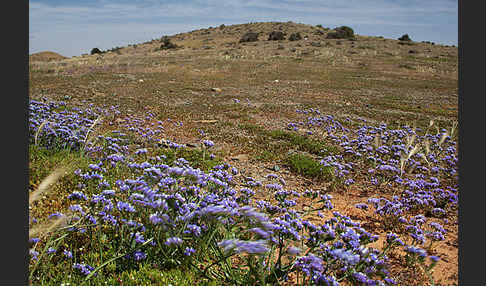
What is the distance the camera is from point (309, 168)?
660cm

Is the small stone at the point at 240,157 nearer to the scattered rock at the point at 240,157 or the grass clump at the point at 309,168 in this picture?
the scattered rock at the point at 240,157

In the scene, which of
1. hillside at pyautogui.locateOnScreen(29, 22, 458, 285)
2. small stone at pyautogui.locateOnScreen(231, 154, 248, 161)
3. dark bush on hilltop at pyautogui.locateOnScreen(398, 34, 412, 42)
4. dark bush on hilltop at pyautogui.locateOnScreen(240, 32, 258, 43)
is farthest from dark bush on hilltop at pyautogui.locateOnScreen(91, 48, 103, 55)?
dark bush on hilltop at pyautogui.locateOnScreen(398, 34, 412, 42)

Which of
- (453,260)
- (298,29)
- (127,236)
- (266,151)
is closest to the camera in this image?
(127,236)

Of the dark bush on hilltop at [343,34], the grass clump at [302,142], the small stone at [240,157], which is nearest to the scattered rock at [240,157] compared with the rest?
the small stone at [240,157]

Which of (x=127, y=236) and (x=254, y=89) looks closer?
(x=127, y=236)

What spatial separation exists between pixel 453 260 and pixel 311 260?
2.58 meters

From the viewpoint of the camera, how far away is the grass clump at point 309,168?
6.41 meters

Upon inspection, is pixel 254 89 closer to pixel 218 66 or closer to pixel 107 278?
pixel 218 66

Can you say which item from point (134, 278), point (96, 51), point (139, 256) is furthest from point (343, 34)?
point (134, 278)

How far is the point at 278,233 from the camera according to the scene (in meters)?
2.88

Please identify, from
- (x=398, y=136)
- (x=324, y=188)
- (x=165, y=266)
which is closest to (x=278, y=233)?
(x=165, y=266)

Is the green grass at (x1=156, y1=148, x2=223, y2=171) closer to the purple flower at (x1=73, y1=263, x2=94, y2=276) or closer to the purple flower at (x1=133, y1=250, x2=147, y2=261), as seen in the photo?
the purple flower at (x1=133, y1=250, x2=147, y2=261)

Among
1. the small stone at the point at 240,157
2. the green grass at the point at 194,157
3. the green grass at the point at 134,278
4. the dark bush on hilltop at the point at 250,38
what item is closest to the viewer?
the green grass at the point at 134,278

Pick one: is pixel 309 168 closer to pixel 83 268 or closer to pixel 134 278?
pixel 134 278
